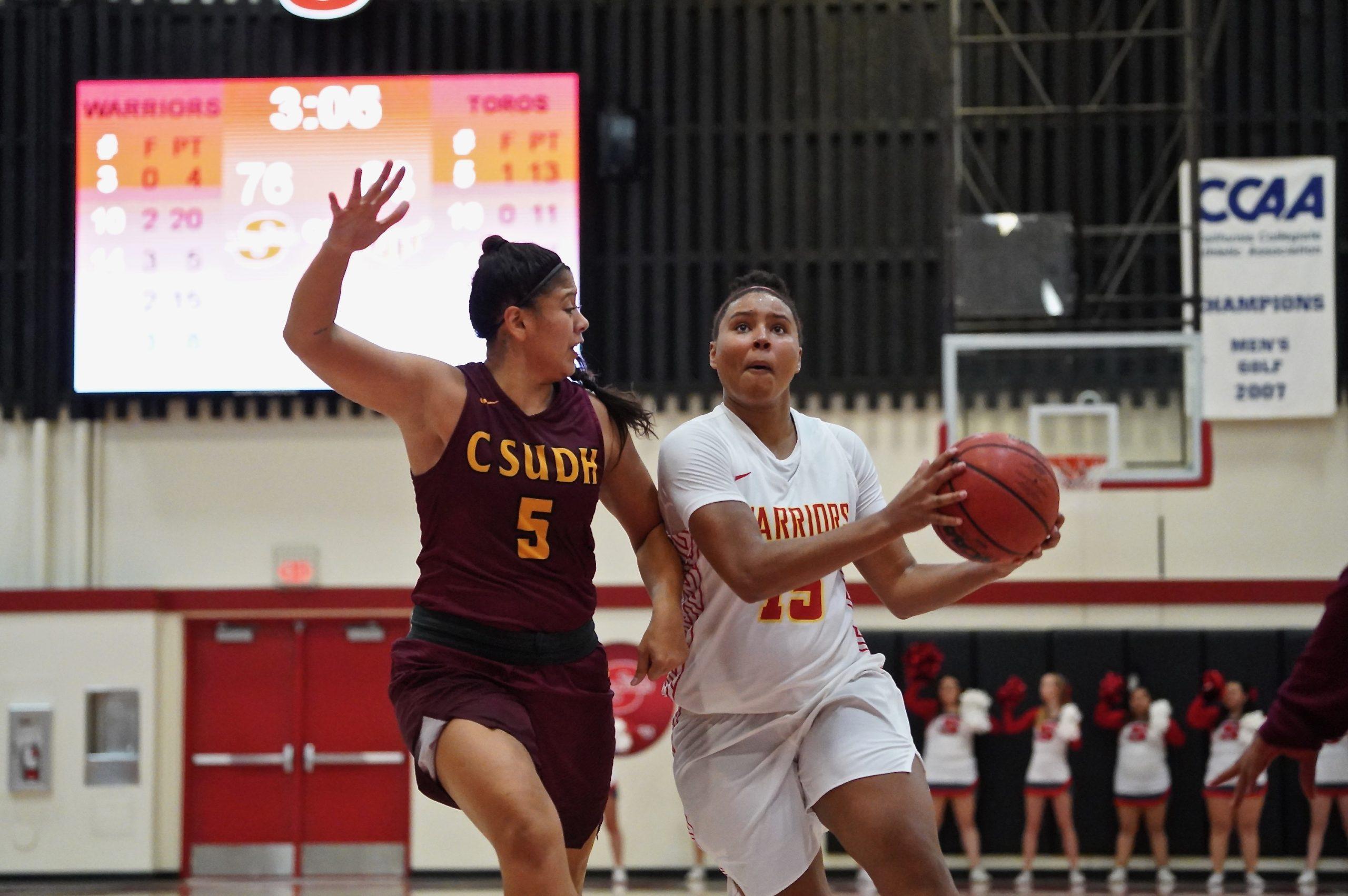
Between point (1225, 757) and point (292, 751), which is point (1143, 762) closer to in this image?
point (1225, 757)

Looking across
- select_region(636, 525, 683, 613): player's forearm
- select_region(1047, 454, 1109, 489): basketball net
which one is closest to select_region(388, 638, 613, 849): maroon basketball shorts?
select_region(636, 525, 683, 613): player's forearm

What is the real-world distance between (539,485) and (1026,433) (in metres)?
6.60

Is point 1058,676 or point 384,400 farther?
point 1058,676

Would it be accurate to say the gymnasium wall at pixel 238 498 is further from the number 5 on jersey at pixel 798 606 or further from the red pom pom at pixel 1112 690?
the number 5 on jersey at pixel 798 606

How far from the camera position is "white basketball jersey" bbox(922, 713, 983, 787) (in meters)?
10.2

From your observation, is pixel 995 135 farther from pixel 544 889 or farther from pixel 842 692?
pixel 544 889

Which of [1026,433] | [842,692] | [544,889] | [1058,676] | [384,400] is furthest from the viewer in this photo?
[1058,676]

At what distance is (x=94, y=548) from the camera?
11.3 m

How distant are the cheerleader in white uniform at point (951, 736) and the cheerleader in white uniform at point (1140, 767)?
0.92 m

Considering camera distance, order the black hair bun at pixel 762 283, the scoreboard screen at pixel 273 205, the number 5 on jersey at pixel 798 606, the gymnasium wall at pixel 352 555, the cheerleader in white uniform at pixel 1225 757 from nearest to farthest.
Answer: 1. the number 5 on jersey at pixel 798 606
2. the black hair bun at pixel 762 283
3. the cheerleader in white uniform at pixel 1225 757
4. the scoreboard screen at pixel 273 205
5. the gymnasium wall at pixel 352 555

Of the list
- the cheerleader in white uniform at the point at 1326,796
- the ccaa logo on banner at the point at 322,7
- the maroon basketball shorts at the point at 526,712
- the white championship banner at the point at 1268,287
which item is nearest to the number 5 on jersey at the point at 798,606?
the maroon basketball shorts at the point at 526,712

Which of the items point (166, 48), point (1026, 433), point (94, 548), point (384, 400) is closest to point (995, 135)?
point (1026, 433)

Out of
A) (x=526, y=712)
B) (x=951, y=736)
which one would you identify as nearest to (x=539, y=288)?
(x=526, y=712)

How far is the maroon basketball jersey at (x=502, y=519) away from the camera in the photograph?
342 cm
